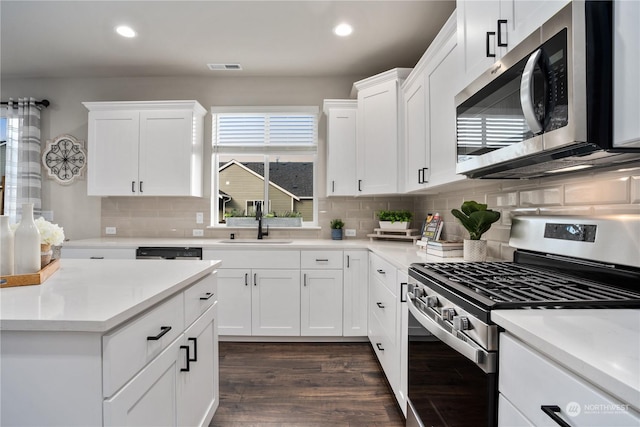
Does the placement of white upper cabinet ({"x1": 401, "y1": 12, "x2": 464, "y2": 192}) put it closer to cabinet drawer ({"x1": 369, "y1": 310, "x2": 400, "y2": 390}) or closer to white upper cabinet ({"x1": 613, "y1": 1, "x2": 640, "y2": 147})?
white upper cabinet ({"x1": 613, "y1": 1, "x2": 640, "y2": 147})

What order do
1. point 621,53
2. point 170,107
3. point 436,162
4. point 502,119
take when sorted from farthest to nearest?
1. point 170,107
2. point 436,162
3. point 502,119
4. point 621,53

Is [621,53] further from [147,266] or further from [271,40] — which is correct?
[271,40]

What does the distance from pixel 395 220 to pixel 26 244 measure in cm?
265

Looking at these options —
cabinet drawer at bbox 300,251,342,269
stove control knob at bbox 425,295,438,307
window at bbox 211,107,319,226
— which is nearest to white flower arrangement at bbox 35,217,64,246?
stove control knob at bbox 425,295,438,307

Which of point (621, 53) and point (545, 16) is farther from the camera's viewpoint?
point (545, 16)

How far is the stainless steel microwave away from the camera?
33.3 inches

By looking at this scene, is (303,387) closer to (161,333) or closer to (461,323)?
(161,333)

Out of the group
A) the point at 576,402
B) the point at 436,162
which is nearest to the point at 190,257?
the point at 436,162

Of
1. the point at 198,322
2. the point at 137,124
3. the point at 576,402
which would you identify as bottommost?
the point at 198,322

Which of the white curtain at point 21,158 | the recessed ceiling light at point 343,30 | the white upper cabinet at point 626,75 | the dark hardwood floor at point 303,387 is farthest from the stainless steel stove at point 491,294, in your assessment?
the white curtain at point 21,158

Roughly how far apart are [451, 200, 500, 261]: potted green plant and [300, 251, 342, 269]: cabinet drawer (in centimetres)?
133

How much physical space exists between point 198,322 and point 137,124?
2603mm

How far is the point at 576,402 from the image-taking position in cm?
60

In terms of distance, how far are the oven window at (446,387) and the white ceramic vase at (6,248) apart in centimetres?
159
